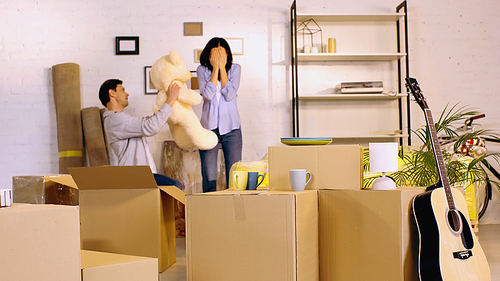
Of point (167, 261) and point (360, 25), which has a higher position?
point (360, 25)

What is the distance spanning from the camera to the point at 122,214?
2.10 metres

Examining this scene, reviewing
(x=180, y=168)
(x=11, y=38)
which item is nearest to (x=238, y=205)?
(x=180, y=168)

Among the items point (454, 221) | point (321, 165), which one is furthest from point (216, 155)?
point (454, 221)

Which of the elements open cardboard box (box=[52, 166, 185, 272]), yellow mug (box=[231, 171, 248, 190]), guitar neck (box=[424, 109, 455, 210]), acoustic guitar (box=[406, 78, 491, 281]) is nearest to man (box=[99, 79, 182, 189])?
open cardboard box (box=[52, 166, 185, 272])

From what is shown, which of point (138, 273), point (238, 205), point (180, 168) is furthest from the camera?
point (180, 168)

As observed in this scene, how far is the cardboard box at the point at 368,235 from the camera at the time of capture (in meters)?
1.39

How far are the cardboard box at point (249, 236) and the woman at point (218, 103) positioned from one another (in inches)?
70.0

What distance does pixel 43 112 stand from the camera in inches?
152

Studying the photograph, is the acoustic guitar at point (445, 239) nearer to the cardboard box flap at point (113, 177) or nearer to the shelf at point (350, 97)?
the cardboard box flap at point (113, 177)

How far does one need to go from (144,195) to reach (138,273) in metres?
0.85

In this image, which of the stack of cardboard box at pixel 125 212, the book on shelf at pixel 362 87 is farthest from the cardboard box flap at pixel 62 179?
the book on shelf at pixel 362 87

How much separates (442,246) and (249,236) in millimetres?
671

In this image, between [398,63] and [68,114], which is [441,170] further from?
[68,114]

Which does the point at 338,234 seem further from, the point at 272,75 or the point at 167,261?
the point at 272,75
